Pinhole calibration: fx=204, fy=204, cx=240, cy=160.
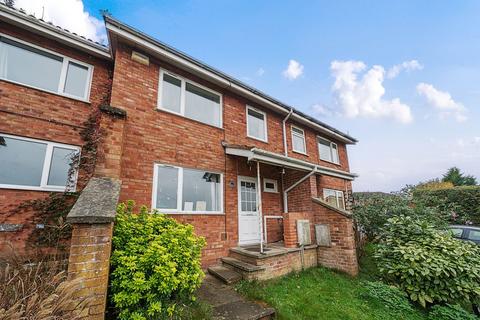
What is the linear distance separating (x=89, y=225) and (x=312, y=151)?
10518 millimetres


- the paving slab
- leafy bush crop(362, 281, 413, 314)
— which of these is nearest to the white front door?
the paving slab

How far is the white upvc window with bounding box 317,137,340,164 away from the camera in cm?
1214

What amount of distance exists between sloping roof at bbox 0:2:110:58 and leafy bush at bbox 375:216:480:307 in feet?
34.3

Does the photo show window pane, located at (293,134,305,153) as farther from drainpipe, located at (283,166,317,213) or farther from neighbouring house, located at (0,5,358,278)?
drainpipe, located at (283,166,317,213)

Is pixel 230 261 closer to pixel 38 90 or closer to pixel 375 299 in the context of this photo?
pixel 375 299

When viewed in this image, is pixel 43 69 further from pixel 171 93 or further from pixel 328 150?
pixel 328 150

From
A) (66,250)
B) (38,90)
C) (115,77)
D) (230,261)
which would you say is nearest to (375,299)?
(230,261)

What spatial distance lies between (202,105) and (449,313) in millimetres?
8564

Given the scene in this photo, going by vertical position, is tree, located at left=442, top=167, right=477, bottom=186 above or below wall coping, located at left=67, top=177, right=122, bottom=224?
above

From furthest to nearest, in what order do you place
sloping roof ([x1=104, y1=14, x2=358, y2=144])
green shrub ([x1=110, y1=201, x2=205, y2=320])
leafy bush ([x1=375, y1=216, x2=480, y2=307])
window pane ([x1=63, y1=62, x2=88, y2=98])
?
window pane ([x1=63, y1=62, x2=88, y2=98])
sloping roof ([x1=104, y1=14, x2=358, y2=144])
leafy bush ([x1=375, y1=216, x2=480, y2=307])
green shrub ([x1=110, y1=201, x2=205, y2=320])

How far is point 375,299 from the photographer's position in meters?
5.00

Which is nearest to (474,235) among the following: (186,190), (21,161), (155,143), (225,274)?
(225,274)

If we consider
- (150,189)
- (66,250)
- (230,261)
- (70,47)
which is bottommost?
(230,261)

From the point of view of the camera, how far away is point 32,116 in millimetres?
5102
